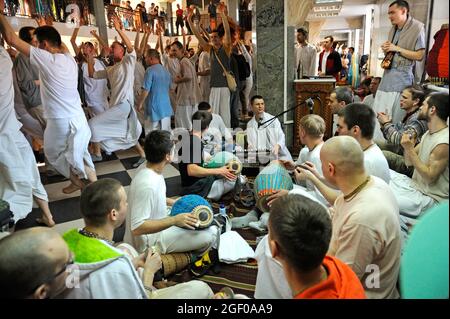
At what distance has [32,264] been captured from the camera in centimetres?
95

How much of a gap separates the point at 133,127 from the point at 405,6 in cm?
368

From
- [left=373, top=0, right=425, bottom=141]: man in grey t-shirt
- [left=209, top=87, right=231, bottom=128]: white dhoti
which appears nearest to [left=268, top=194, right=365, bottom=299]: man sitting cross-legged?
[left=373, top=0, right=425, bottom=141]: man in grey t-shirt

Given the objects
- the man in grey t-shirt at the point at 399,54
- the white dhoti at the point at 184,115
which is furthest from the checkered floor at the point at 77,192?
the man in grey t-shirt at the point at 399,54

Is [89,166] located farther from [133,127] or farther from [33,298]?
[33,298]

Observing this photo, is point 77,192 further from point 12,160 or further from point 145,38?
point 145,38

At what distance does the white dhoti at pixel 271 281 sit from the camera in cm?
120

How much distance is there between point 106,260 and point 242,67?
5.72 m

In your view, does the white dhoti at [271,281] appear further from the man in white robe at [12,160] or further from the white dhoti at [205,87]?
the white dhoti at [205,87]

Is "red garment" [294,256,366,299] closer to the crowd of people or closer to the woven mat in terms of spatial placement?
the crowd of people

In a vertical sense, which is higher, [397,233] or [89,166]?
[397,233]

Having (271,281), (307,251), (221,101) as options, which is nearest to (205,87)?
(221,101)

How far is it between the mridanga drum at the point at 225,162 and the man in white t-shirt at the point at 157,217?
84 centimetres

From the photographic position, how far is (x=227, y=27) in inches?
221

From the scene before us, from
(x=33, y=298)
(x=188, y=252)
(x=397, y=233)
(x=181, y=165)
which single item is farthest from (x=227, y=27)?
(x=33, y=298)
